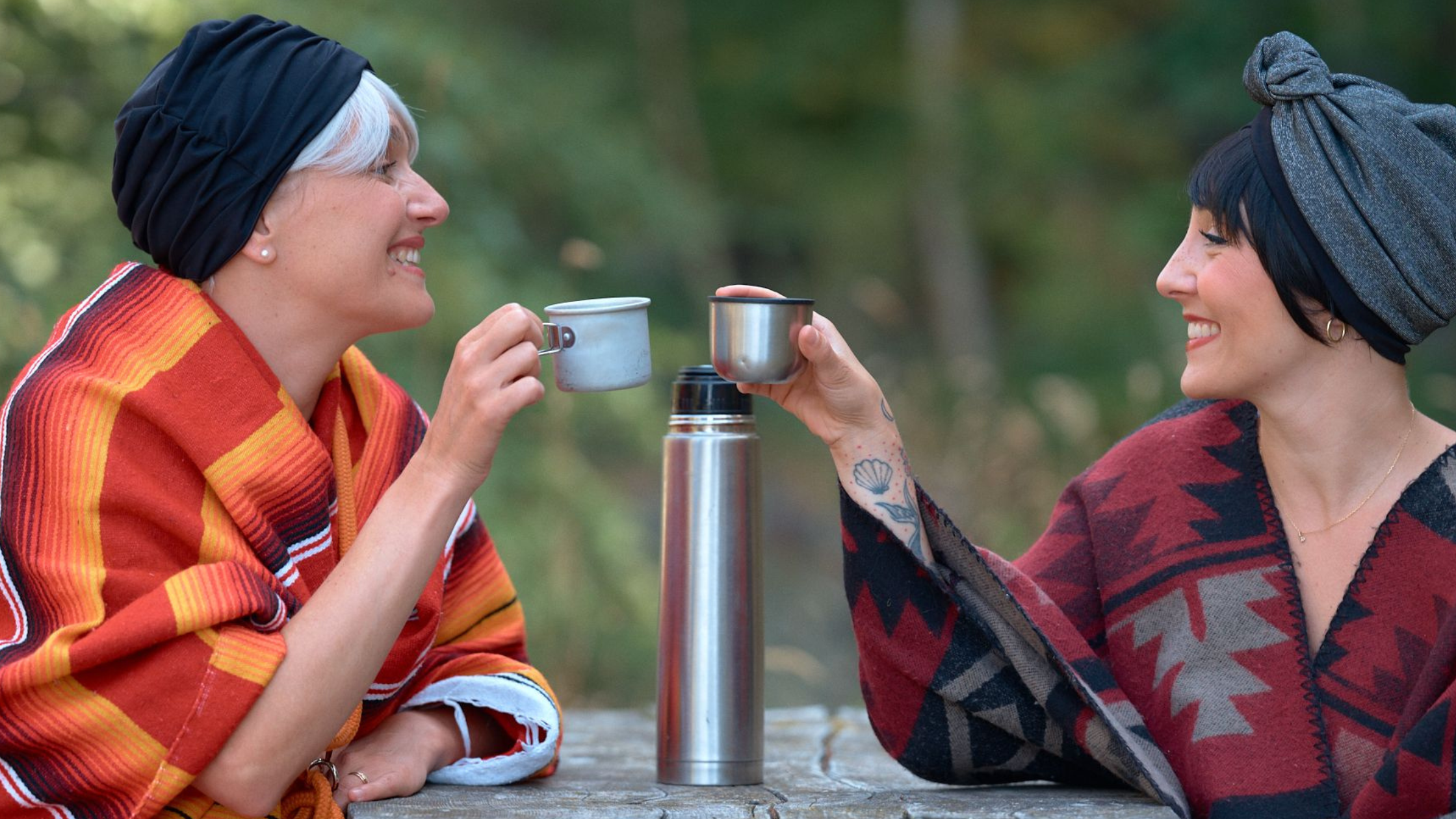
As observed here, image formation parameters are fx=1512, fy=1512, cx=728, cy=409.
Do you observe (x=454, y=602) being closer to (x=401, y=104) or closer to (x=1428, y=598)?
(x=401, y=104)

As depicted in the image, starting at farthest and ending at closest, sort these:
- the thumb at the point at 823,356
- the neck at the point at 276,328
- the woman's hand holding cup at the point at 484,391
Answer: the neck at the point at 276,328 < the thumb at the point at 823,356 < the woman's hand holding cup at the point at 484,391

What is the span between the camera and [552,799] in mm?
Answer: 2477

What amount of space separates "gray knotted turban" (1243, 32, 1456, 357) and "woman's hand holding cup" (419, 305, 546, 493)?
129cm

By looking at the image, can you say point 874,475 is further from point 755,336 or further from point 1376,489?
point 1376,489

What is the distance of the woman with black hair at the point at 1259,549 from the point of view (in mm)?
2471

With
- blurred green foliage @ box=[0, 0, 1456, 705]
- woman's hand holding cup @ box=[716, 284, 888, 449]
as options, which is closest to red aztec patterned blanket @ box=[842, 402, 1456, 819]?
woman's hand holding cup @ box=[716, 284, 888, 449]

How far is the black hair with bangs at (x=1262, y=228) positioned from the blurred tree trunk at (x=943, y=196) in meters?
8.15

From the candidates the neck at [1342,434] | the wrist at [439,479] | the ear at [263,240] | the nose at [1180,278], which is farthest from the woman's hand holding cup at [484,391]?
the neck at [1342,434]

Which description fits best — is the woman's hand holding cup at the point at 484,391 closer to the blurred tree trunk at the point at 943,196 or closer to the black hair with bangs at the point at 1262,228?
the black hair with bangs at the point at 1262,228

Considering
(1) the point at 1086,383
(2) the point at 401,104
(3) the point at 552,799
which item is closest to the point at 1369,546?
(3) the point at 552,799

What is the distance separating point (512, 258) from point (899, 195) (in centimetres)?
633

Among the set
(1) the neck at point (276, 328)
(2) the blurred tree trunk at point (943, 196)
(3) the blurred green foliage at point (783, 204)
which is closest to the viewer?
(1) the neck at point (276, 328)

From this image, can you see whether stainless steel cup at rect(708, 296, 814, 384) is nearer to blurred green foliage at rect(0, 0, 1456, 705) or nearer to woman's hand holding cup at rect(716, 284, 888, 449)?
woman's hand holding cup at rect(716, 284, 888, 449)

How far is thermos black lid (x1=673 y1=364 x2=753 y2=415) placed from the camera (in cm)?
251
